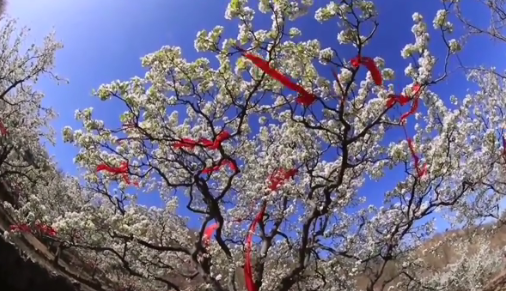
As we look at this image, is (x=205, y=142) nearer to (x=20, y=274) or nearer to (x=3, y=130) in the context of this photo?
(x=20, y=274)

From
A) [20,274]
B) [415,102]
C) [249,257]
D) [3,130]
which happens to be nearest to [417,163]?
[415,102]

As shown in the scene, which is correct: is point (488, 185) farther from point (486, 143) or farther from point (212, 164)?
point (212, 164)

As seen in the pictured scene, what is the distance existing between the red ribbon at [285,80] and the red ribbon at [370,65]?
3.55ft

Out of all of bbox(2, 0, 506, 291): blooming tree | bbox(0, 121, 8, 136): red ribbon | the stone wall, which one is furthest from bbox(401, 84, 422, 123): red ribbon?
bbox(0, 121, 8, 136): red ribbon

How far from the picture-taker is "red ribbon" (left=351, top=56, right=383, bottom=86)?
25.2 feet

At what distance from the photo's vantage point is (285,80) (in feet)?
27.8

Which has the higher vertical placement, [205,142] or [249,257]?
[205,142]

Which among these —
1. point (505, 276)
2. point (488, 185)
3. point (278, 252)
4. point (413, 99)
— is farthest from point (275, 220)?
point (505, 276)

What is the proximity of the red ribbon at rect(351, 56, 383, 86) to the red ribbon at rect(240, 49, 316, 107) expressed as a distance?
3.55 ft

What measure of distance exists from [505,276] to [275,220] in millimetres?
10680

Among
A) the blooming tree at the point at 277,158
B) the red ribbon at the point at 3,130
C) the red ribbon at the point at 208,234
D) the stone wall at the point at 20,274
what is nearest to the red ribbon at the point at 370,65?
the blooming tree at the point at 277,158

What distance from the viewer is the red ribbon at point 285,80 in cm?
810

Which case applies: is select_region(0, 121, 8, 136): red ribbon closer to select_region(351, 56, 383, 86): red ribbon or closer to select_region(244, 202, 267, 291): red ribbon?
select_region(244, 202, 267, 291): red ribbon

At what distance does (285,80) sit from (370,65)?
60.2 inches
